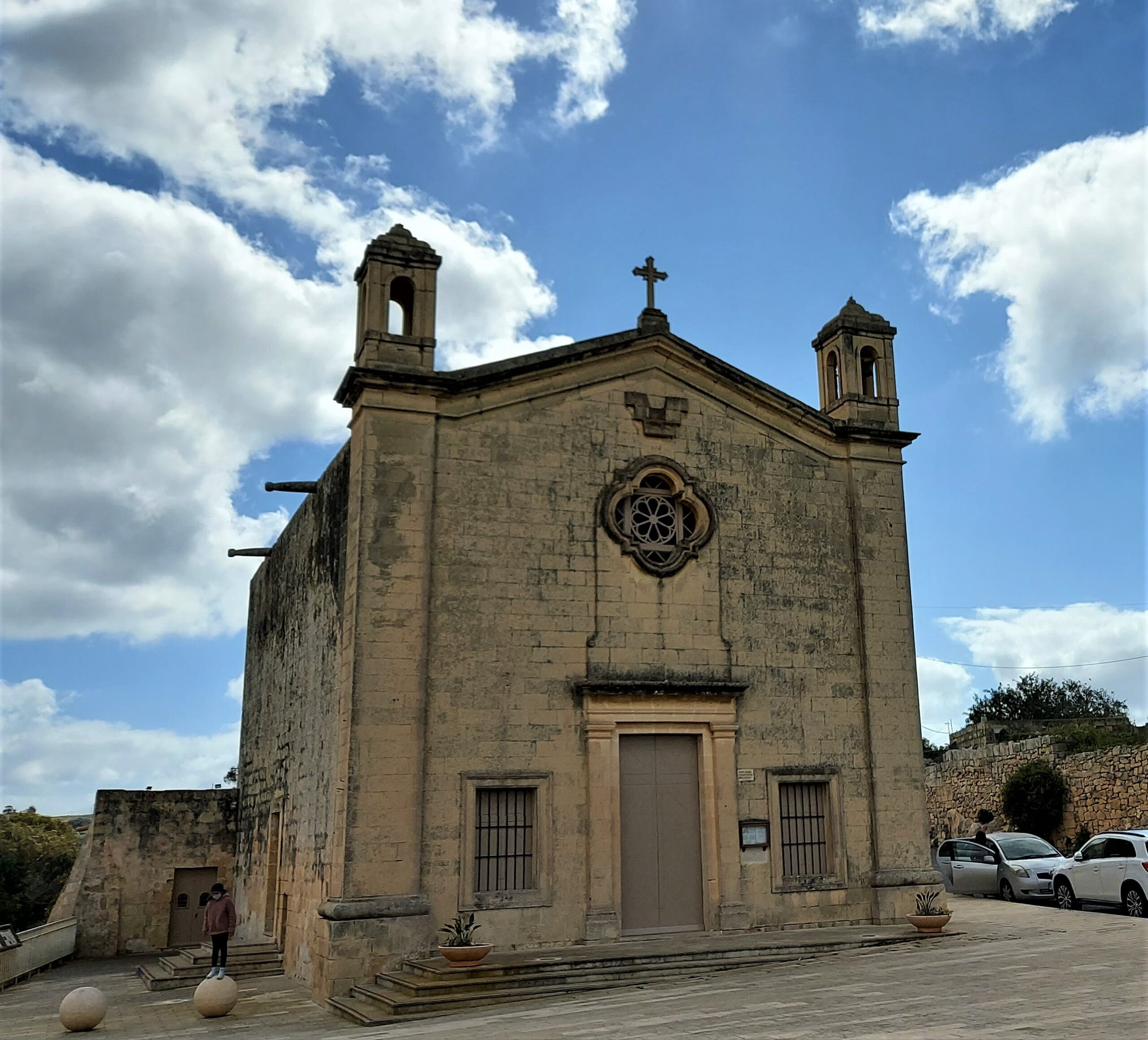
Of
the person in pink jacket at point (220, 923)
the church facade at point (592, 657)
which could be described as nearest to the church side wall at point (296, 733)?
the church facade at point (592, 657)

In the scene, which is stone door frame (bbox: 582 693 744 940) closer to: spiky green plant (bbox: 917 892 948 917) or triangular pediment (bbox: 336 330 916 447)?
spiky green plant (bbox: 917 892 948 917)

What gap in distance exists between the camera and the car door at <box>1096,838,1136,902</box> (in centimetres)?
1563

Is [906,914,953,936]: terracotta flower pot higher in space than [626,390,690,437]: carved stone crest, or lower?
lower

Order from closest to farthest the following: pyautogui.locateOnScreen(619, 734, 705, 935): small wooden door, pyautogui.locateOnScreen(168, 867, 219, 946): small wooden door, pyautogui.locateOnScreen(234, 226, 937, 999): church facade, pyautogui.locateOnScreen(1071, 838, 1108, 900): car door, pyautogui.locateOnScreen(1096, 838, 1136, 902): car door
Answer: pyautogui.locateOnScreen(234, 226, 937, 999): church facade
pyautogui.locateOnScreen(619, 734, 705, 935): small wooden door
pyautogui.locateOnScreen(1096, 838, 1136, 902): car door
pyautogui.locateOnScreen(1071, 838, 1108, 900): car door
pyautogui.locateOnScreen(168, 867, 219, 946): small wooden door

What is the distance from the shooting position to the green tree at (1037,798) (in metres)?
25.9

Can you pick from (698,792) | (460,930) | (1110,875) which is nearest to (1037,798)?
(1110,875)

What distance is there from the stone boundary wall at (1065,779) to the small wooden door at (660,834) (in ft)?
26.2

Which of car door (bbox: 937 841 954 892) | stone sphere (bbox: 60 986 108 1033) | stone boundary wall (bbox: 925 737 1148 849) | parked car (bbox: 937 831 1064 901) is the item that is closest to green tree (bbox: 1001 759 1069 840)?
stone boundary wall (bbox: 925 737 1148 849)

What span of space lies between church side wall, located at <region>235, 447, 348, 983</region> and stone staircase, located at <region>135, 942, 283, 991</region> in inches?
9.4

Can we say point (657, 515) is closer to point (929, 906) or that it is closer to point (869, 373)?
point (869, 373)

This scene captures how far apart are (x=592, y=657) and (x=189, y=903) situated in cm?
1412

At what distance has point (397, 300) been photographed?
15.4 metres

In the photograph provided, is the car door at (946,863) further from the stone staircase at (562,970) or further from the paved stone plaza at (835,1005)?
the stone staircase at (562,970)

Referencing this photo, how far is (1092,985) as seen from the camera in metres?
10.5
